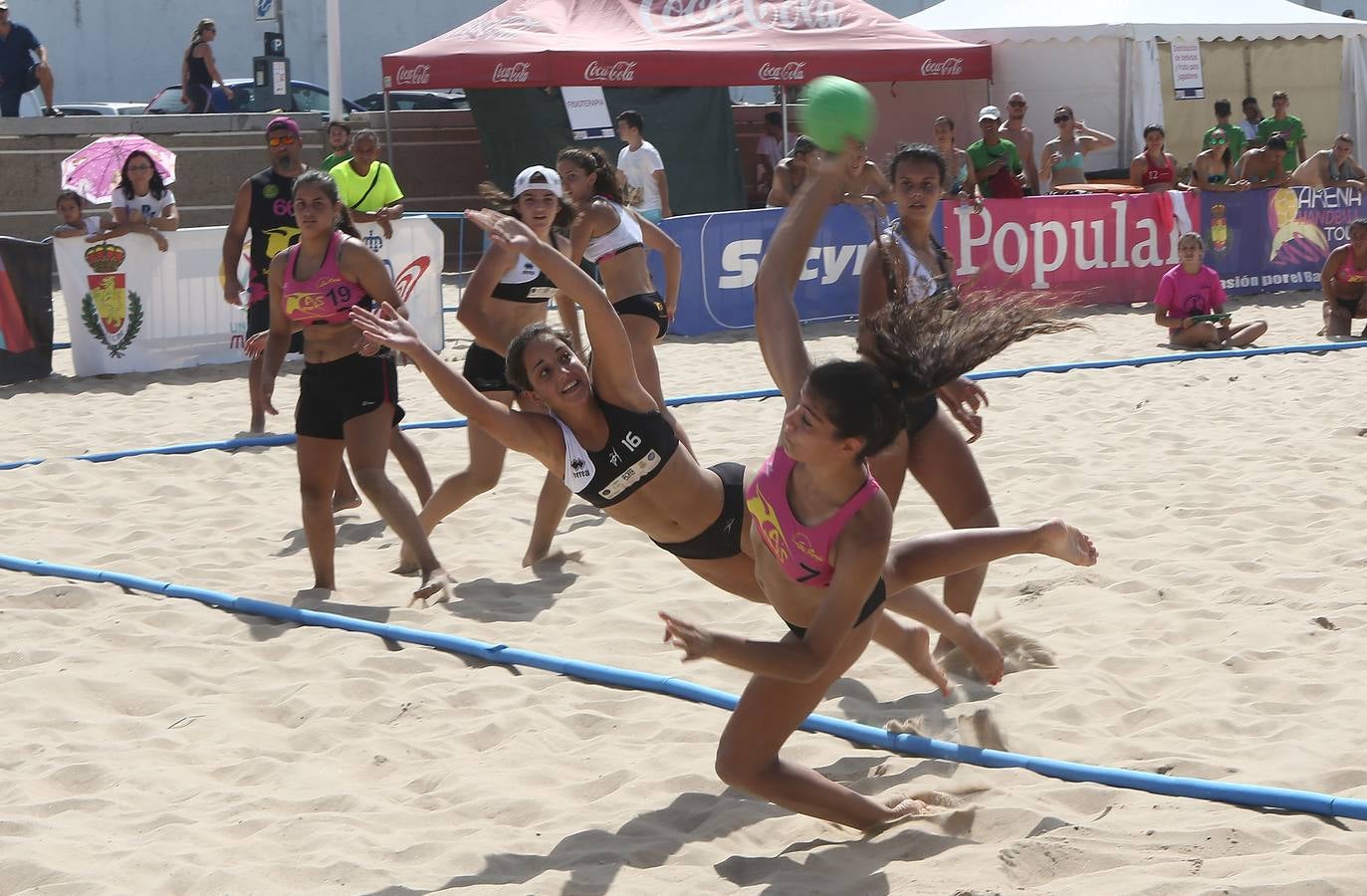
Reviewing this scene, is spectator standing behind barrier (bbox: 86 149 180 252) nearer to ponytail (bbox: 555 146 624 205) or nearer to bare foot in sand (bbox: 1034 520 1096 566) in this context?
ponytail (bbox: 555 146 624 205)

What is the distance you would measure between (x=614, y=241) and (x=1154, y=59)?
12.6 meters

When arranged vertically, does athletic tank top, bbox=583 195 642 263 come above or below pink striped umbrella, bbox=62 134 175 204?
below

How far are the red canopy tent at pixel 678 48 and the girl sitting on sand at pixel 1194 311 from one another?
644 centimetres

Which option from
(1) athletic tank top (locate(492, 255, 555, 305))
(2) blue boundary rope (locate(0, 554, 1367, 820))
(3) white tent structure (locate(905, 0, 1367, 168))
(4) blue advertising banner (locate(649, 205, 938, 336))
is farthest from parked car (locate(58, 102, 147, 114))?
(1) athletic tank top (locate(492, 255, 555, 305))

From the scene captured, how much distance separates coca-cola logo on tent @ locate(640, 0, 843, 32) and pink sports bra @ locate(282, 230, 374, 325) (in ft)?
39.3

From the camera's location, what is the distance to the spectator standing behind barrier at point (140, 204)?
1078 cm

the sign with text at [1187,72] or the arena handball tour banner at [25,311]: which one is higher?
the sign with text at [1187,72]

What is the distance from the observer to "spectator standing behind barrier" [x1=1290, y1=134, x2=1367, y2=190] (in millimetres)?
15289

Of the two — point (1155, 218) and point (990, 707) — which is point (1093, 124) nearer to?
point (1155, 218)

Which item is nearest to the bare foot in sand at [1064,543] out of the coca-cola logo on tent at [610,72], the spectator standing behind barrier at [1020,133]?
the spectator standing behind barrier at [1020,133]

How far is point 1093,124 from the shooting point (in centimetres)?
1753

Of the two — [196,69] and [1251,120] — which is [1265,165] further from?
[196,69]

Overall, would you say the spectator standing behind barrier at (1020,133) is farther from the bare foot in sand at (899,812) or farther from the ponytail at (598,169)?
the bare foot in sand at (899,812)

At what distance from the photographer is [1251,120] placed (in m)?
17.5
